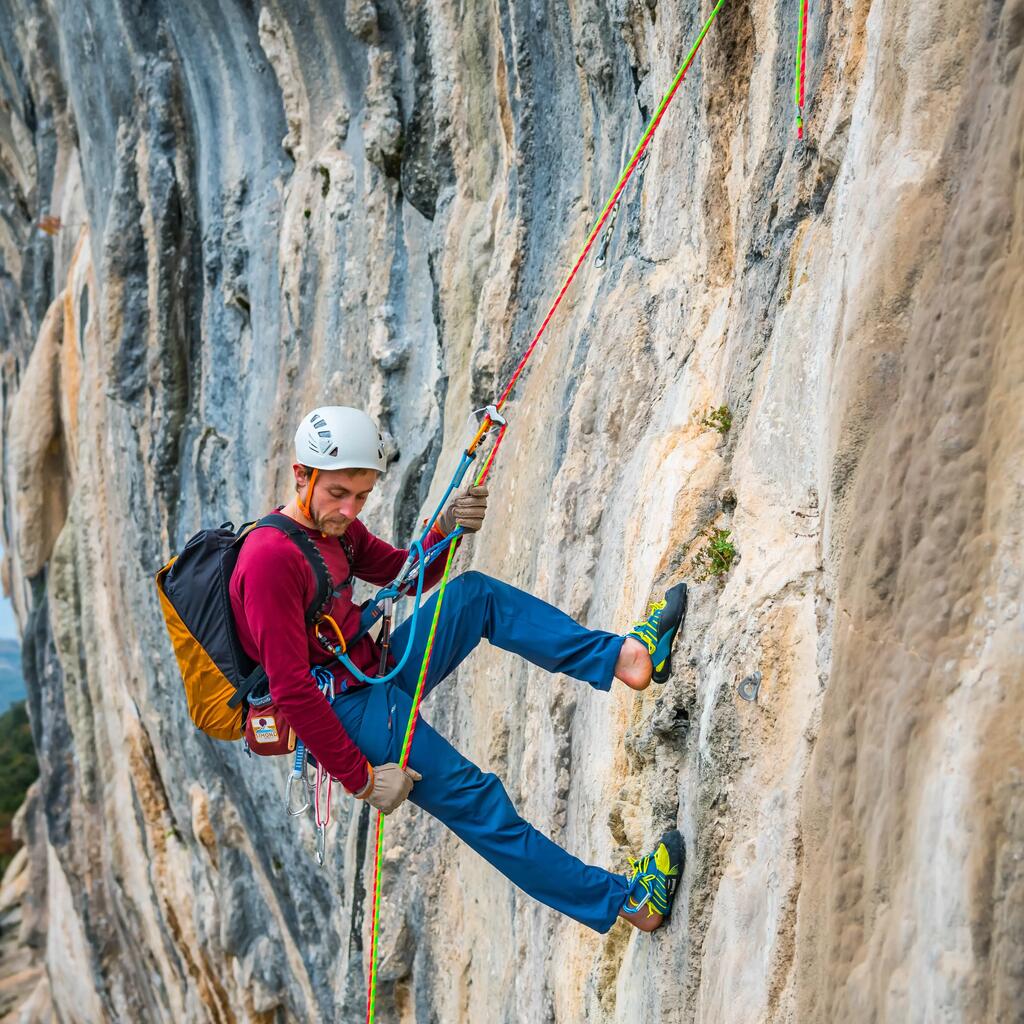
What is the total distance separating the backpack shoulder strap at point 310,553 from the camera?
420 centimetres

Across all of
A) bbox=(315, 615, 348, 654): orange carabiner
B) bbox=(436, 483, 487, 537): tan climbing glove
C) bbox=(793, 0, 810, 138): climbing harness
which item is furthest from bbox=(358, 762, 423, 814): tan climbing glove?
bbox=(793, 0, 810, 138): climbing harness

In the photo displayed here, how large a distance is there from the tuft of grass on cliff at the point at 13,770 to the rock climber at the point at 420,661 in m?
28.3

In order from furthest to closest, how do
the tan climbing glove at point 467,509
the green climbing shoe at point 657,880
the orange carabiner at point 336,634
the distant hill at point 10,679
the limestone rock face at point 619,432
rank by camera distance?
the distant hill at point 10,679, the tan climbing glove at point 467,509, the orange carabiner at point 336,634, the green climbing shoe at point 657,880, the limestone rock face at point 619,432

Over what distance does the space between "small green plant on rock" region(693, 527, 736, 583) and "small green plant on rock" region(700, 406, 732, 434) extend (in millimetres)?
451

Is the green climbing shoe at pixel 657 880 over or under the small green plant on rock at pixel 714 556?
under

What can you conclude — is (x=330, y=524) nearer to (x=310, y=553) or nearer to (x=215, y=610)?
(x=310, y=553)

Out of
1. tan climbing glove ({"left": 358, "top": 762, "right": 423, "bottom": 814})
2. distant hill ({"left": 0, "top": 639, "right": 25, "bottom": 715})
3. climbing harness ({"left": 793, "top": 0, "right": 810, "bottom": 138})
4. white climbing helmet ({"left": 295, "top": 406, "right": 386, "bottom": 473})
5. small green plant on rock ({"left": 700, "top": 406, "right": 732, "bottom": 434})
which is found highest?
climbing harness ({"left": 793, "top": 0, "right": 810, "bottom": 138})

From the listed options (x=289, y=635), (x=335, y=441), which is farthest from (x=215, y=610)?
(x=335, y=441)

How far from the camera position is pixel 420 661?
4.54m

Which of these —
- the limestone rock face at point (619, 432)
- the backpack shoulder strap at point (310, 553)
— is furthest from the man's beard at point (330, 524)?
the limestone rock face at point (619, 432)

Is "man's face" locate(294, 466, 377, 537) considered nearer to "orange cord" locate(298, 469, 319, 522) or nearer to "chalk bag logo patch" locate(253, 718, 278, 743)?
"orange cord" locate(298, 469, 319, 522)

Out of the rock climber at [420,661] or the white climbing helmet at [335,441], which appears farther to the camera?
the white climbing helmet at [335,441]

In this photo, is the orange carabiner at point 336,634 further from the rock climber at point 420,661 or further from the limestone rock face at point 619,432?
the limestone rock face at point 619,432

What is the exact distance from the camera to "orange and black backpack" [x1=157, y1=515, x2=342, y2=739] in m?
4.26
